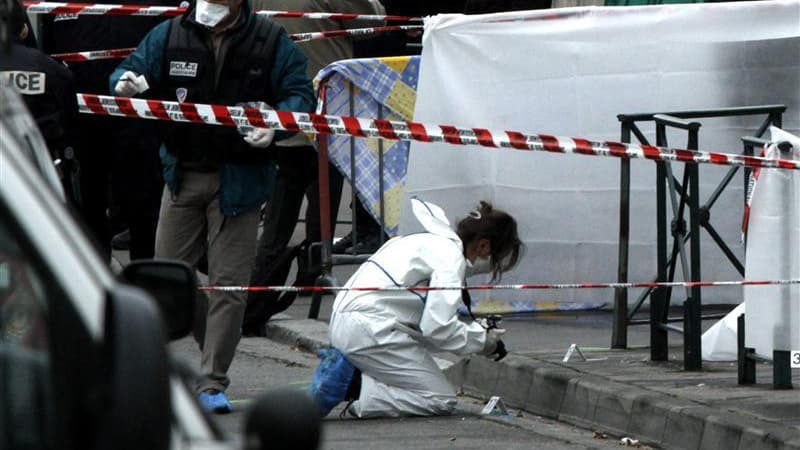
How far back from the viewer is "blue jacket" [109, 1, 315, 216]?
8508mm

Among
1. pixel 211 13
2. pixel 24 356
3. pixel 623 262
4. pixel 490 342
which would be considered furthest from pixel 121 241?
pixel 24 356

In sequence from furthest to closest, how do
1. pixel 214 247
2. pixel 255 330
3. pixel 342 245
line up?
1. pixel 342 245
2. pixel 255 330
3. pixel 214 247

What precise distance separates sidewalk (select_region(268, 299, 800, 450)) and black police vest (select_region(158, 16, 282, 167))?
1.48 metres

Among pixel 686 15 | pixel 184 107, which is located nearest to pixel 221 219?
pixel 184 107

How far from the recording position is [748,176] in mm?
8914

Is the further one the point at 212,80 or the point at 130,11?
the point at 130,11

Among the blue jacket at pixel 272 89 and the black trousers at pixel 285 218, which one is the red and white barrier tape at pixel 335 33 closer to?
the black trousers at pixel 285 218

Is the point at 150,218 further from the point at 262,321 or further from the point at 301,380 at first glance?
the point at 301,380

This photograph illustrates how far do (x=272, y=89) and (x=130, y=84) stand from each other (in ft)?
1.92

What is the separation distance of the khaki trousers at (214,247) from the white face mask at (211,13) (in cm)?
61

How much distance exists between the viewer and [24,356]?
2645 mm

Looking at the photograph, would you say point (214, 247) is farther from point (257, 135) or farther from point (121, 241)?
point (121, 241)

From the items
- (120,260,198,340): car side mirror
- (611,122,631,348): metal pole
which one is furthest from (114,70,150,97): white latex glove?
(120,260,198,340): car side mirror

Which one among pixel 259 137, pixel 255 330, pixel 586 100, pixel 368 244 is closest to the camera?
pixel 259 137
